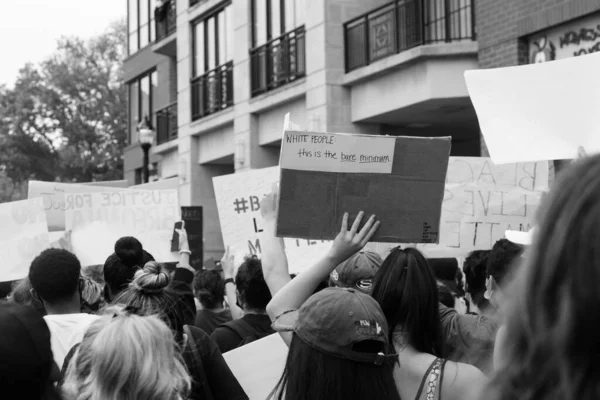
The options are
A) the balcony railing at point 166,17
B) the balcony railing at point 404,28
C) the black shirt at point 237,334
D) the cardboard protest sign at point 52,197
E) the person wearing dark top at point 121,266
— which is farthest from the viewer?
the balcony railing at point 166,17

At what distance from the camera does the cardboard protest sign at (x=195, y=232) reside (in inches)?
446

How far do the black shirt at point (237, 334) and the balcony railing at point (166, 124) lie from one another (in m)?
21.4

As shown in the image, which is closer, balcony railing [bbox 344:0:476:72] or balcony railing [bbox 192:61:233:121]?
balcony railing [bbox 344:0:476:72]

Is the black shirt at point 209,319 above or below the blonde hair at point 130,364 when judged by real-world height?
below

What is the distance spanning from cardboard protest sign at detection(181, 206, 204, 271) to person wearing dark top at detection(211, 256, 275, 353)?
629 centimetres

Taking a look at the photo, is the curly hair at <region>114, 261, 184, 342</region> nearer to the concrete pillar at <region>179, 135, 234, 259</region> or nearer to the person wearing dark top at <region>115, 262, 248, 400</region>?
the person wearing dark top at <region>115, 262, 248, 400</region>

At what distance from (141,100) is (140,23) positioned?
2.62 m

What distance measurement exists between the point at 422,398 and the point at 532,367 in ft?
6.35

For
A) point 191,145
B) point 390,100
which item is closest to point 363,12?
point 390,100

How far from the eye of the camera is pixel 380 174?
386 centimetres

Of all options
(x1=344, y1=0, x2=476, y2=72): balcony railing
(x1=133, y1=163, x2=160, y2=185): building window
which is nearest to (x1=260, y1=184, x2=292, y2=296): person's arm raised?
(x1=344, y1=0, x2=476, y2=72): balcony railing

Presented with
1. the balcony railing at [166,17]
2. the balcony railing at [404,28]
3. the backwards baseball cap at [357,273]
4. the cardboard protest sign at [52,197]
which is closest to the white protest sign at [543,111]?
the backwards baseball cap at [357,273]

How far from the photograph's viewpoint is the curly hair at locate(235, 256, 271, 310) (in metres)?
4.96

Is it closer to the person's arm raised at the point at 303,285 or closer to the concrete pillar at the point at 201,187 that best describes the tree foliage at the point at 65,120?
the concrete pillar at the point at 201,187
